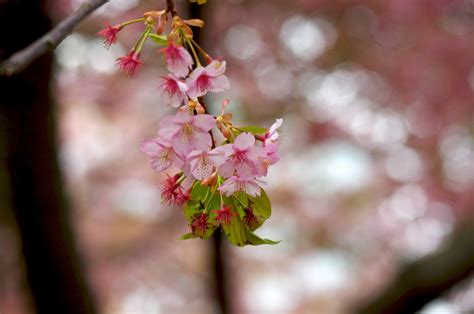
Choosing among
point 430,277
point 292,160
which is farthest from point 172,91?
point 292,160

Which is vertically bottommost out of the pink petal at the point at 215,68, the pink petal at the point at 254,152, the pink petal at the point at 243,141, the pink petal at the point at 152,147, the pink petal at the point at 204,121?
the pink petal at the point at 254,152

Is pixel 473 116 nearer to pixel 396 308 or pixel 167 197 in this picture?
pixel 396 308

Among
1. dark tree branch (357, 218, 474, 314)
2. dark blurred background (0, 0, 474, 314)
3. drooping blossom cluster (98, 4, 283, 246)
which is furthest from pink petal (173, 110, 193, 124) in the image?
dark tree branch (357, 218, 474, 314)

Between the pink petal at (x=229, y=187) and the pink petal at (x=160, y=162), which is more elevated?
the pink petal at (x=160, y=162)

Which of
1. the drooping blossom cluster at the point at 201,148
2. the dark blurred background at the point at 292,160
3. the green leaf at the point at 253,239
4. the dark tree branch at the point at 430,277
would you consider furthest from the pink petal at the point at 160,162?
the dark tree branch at the point at 430,277

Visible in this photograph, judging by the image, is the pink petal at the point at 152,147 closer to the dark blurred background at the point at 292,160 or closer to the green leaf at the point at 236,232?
the green leaf at the point at 236,232

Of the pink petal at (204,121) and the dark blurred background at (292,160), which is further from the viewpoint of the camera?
the dark blurred background at (292,160)
